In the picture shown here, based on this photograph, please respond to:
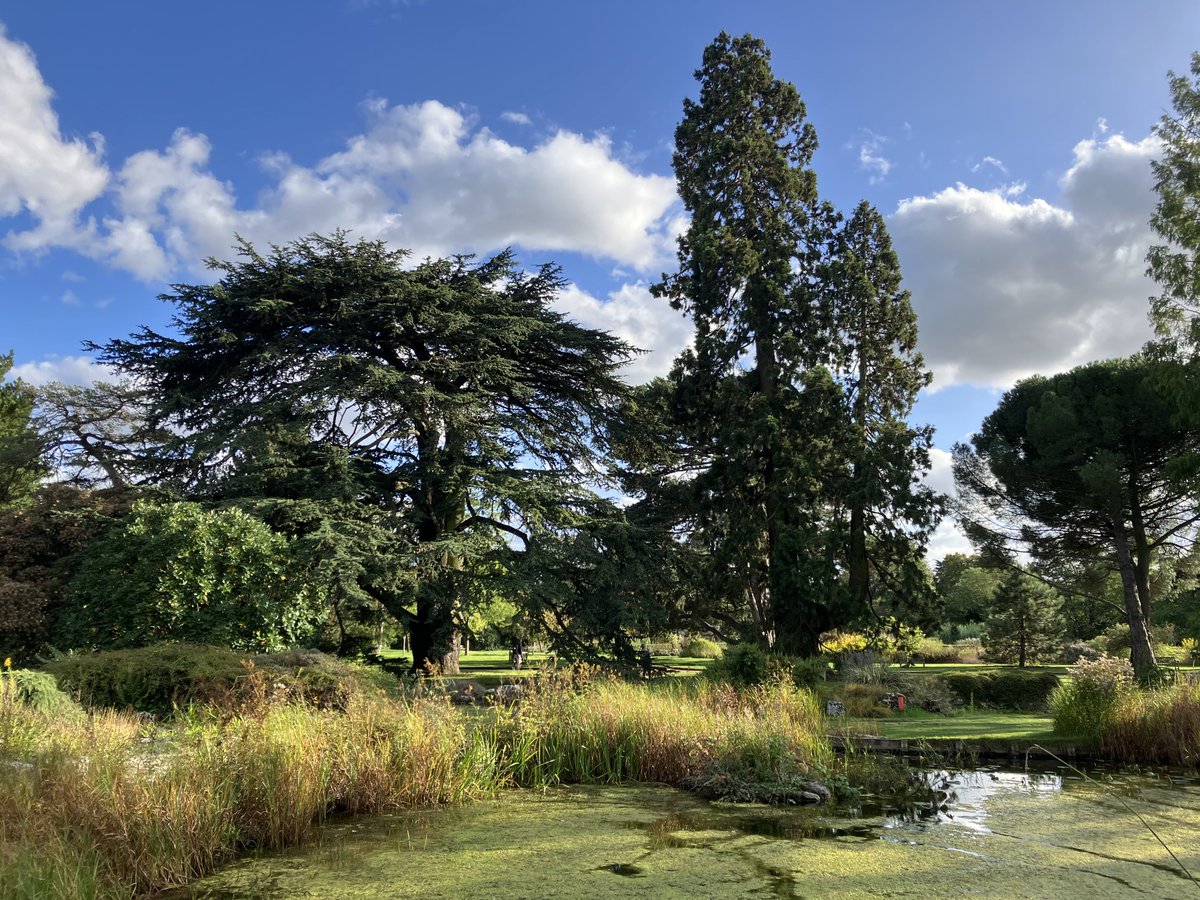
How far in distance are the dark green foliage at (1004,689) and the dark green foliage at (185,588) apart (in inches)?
512

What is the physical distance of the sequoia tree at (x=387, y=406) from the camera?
16188mm

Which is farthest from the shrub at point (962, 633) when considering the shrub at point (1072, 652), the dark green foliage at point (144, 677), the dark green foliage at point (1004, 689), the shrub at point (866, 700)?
the dark green foliage at point (144, 677)

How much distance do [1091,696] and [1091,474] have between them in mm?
11566

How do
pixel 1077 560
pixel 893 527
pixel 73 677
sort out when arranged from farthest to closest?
pixel 1077 560
pixel 893 527
pixel 73 677

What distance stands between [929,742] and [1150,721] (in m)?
2.39

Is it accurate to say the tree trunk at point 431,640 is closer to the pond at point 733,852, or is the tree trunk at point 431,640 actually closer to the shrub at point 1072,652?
the pond at point 733,852

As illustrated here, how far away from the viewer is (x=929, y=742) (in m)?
9.83

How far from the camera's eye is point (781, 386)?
1944 centimetres

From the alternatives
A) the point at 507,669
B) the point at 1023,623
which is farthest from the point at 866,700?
the point at 1023,623

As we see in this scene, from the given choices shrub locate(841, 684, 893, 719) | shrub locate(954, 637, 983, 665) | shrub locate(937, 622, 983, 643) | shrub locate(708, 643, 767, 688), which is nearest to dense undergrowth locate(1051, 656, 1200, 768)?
shrub locate(841, 684, 893, 719)

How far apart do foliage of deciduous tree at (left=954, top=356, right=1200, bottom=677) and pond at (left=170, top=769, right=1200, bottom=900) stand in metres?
15.5

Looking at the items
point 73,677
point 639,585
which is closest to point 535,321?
point 639,585

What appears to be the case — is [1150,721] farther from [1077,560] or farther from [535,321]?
[1077,560]

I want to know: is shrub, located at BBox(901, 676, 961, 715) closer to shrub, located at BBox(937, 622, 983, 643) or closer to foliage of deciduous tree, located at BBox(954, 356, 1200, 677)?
foliage of deciduous tree, located at BBox(954, 356, 1200, 677)
